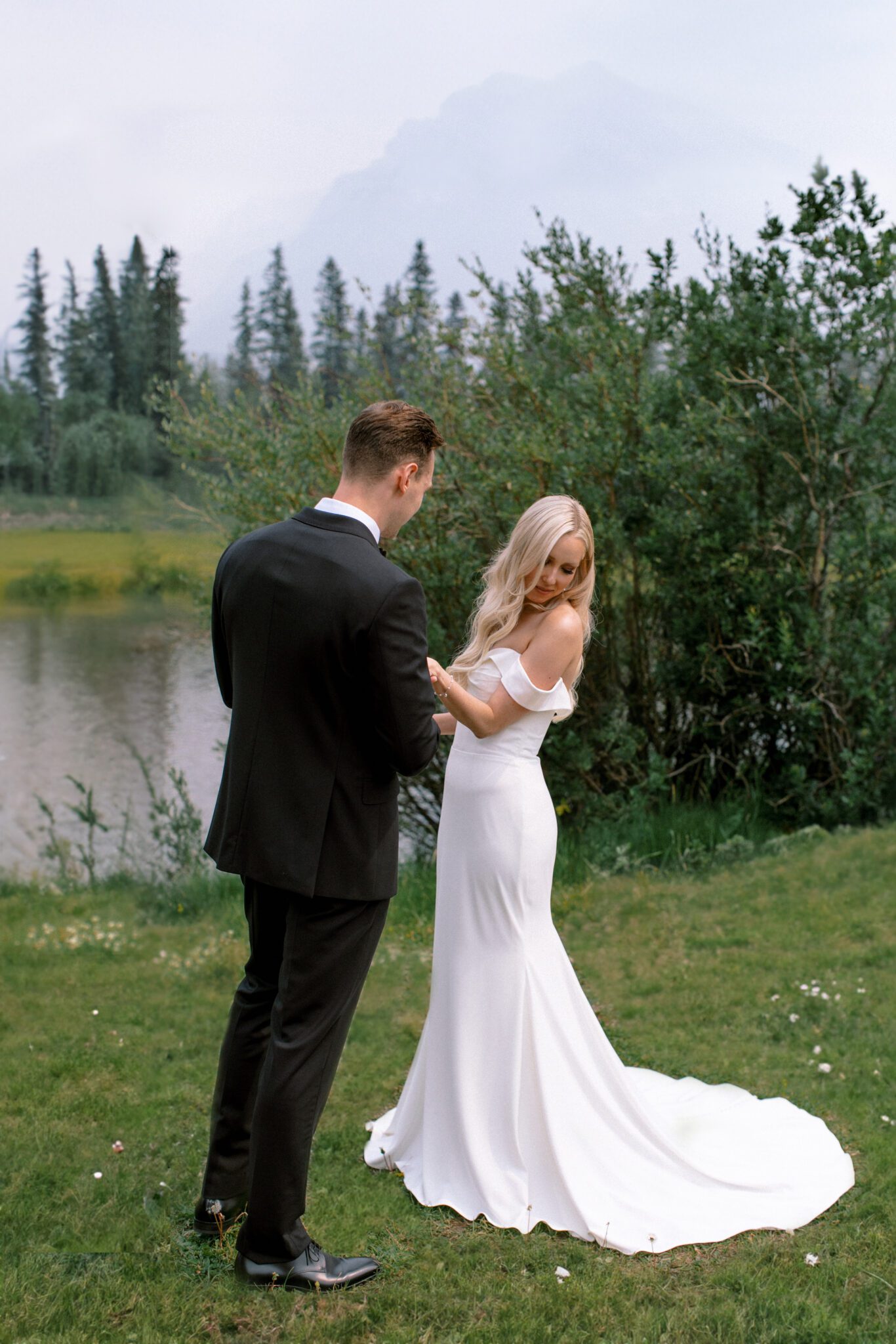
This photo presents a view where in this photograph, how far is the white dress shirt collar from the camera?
2775 mm

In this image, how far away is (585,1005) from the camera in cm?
362

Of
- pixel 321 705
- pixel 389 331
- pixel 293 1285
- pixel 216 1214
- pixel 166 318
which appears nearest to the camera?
pixel 321 705

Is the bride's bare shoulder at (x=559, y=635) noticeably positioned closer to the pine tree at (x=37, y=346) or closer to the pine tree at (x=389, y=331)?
the pine tree at (x=389, y=331)

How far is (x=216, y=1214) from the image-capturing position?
3096mm

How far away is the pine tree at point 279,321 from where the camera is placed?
111ft

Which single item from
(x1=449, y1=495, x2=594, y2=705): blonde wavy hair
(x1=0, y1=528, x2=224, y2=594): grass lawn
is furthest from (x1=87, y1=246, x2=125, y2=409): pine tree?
(x1=449, y1=495, x2=594, y2=705): blonde wavy hair

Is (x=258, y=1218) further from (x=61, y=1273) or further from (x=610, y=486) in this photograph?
(x=610, y=486)

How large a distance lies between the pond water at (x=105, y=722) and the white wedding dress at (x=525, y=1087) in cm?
555

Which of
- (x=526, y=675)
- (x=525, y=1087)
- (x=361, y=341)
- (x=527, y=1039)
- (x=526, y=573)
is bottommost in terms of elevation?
(x=525, y=1087)

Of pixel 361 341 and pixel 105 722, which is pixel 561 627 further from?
pixel 105 722

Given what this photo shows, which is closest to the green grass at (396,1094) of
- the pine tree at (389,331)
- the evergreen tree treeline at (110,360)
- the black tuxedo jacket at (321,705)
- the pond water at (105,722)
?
the black tuxedo jacket at (321,705)

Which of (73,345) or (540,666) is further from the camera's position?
(73,345)

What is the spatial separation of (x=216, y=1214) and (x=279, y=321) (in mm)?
35776

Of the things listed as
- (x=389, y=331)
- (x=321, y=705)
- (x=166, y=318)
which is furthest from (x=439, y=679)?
(x=166, y=318)
